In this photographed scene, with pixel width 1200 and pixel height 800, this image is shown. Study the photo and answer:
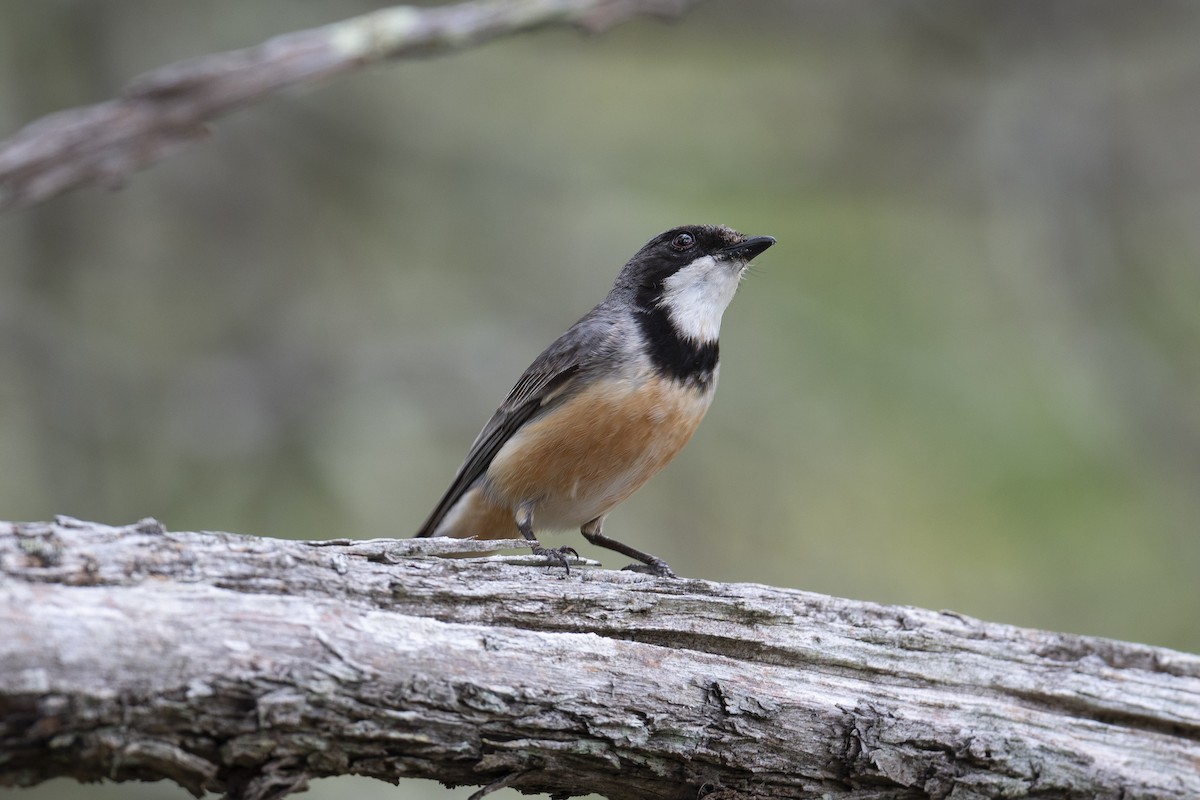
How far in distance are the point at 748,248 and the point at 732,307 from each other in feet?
12.4

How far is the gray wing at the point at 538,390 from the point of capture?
6113mm

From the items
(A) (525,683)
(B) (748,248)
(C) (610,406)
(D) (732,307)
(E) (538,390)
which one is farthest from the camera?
(D) (732,307)

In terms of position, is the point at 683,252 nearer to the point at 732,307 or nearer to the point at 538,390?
the point at 538,390

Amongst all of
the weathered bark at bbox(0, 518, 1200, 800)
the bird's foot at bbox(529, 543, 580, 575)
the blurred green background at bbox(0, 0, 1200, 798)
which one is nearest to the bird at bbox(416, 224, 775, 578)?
the bird's foot at bbox(529, 543, 580, 575)

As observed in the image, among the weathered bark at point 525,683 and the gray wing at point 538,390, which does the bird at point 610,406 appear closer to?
the gray wing at point 538,390

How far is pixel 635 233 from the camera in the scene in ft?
32.7

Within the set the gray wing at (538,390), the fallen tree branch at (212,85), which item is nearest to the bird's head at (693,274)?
the gray wing at (538,390)

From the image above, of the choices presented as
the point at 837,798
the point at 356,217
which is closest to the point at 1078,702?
the point at 837,798

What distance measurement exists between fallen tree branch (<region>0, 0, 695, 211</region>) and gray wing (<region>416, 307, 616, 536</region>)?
1659mm

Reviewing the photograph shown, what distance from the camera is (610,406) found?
18.7 feet

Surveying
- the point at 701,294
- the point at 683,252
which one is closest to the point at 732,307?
the point at 683,252

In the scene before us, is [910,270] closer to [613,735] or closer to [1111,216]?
[1111,216]

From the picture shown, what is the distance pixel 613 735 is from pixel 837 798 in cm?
90

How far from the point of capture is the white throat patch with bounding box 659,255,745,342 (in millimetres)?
6203
